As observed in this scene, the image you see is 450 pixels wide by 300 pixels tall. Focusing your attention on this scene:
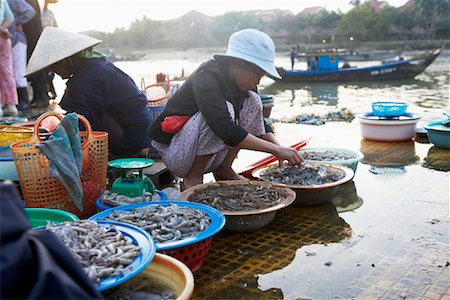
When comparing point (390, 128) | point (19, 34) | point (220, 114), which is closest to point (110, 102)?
point (220, 114)

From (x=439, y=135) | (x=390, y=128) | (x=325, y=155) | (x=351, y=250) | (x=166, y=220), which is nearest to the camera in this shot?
(x=166, y=220)

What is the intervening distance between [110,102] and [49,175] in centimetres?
96

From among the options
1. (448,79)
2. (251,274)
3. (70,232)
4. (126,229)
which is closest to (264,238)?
(251,274)

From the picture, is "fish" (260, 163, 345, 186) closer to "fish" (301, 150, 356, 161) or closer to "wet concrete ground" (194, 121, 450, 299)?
"wet concrete ground" (194, 121, 450, 299)

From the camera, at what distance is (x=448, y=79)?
23.9 m

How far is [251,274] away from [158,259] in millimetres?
677

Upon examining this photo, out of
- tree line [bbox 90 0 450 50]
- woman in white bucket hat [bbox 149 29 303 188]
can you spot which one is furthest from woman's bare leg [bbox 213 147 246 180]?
tree line [bbox 90 0 450 50]

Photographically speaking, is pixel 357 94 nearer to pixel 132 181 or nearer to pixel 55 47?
pixel 55 47

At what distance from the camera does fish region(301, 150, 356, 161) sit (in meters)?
4.35

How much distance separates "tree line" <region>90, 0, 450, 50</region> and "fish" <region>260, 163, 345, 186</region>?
149 feet

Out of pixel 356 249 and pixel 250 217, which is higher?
pixel 250 217

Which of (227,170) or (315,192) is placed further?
(227,170)

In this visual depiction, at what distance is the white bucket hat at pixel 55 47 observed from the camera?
3.53m

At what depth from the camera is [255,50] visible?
3279mm
